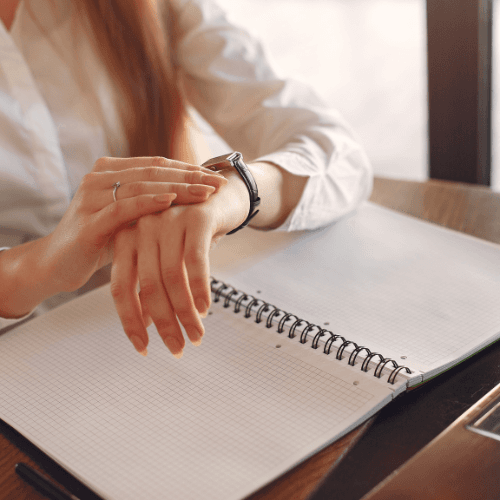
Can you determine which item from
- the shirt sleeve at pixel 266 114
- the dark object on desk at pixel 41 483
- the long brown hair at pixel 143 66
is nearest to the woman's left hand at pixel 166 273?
the dark object on desk at pixel 41 483

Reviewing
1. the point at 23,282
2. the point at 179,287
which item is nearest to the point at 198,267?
the point at 179,287

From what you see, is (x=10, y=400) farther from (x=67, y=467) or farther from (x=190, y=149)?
(x=190, y=149)

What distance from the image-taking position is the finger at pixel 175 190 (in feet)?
1.71

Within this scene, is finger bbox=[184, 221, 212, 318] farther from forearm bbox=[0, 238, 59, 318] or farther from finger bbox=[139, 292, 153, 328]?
forearm bbox=[0, 238, 59, 318]

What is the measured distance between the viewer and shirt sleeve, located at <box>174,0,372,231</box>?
0.75 metres

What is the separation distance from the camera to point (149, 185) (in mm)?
538

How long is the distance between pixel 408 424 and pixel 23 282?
44cm

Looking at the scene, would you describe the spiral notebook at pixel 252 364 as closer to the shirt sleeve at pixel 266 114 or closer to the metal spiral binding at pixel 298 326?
the metal spiral binding at pixel 298 326

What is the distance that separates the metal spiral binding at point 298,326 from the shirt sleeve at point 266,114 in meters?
0.17

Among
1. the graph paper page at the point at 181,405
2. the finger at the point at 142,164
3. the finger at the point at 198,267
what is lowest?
the graph paper page at the point at 181,405

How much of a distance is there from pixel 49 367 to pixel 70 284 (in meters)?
0.11

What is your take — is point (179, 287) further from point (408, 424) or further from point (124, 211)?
point (408, 424)

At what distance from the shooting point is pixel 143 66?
86cm

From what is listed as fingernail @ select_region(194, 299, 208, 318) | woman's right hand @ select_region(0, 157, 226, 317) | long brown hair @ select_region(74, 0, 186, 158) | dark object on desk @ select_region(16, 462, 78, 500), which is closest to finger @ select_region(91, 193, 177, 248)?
woman's right hand @ select_region(0, 157, 226, 317)
